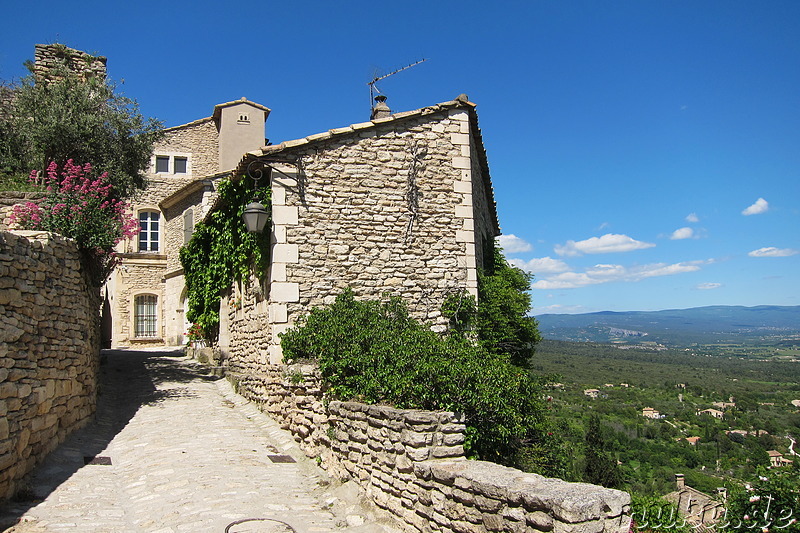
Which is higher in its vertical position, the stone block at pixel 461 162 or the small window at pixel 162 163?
the small window at pixel 162 163

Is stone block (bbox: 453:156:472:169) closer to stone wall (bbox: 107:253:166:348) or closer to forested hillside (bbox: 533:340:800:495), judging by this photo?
forested hillside (bbox: 533:340:800:495)

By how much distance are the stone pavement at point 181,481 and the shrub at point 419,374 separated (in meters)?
1.24

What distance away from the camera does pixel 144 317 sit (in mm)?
24047

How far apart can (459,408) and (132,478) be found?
3.80m

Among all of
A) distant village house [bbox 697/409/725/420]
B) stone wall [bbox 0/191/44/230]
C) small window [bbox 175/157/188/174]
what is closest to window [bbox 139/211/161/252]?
small window [bbox 175/157/188/174]

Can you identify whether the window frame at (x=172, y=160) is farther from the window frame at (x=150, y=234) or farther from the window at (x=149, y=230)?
the window at (x=149, y=230)

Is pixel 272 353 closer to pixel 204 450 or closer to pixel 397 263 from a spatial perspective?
pixel 204 450

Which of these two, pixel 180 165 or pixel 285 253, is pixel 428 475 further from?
pixel 180 165

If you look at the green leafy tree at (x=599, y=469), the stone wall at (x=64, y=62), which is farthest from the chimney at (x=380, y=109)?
the green leafy tree at (x=599, y=469)

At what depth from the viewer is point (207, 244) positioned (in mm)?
14992

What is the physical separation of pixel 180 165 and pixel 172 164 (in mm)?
342

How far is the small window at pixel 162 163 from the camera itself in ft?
84.5

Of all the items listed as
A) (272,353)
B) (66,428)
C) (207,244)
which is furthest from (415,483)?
(207,244)

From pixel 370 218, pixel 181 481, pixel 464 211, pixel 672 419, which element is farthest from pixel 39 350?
pixel 672 419
